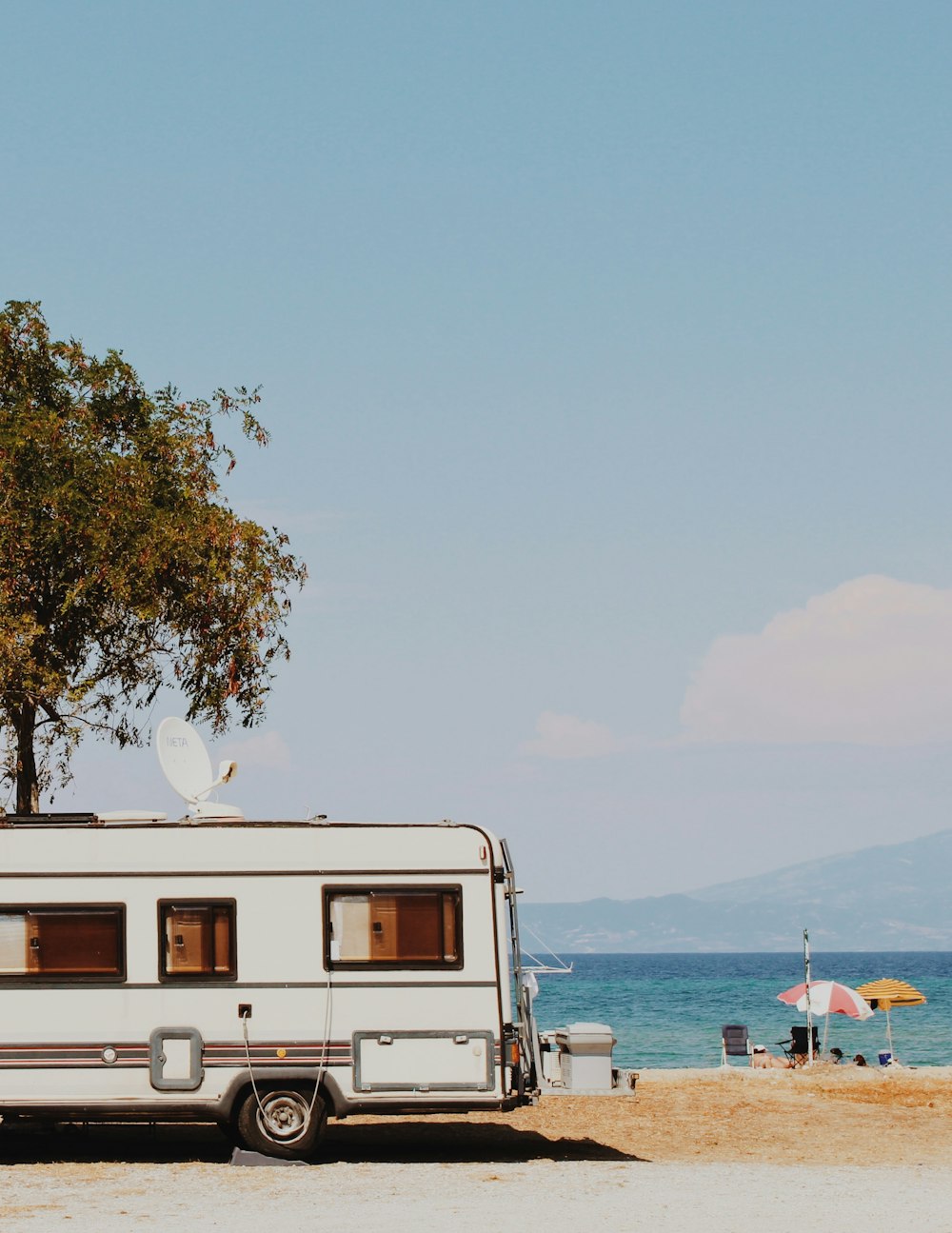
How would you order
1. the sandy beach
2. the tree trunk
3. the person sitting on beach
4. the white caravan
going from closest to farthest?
the sandy beach < the white caravan < the tree trunk < the person sitting on beach

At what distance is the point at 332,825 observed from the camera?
1514 cm

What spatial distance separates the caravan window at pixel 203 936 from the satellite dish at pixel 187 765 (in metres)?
1.16

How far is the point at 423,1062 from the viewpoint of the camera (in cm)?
1484

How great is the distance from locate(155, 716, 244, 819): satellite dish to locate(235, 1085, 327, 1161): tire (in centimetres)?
274

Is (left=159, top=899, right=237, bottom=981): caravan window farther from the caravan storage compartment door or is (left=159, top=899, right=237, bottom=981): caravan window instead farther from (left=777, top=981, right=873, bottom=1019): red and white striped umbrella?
(left=777, top=981, right=873, bottom=1019): red and white striped umbrella

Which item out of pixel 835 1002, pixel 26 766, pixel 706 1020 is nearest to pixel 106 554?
pixel 26 766

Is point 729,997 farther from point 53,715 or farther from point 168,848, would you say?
point 168,848

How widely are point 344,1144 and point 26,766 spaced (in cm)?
851

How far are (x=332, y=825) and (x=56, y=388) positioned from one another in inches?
441

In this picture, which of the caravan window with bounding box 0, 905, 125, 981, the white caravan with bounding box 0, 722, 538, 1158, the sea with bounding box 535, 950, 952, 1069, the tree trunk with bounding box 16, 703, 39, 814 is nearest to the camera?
the white caravan with bounding box 0, 722, 538, 1158

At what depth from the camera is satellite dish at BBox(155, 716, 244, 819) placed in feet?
52.7

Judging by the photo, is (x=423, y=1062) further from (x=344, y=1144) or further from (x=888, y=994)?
(x=888, y=994)

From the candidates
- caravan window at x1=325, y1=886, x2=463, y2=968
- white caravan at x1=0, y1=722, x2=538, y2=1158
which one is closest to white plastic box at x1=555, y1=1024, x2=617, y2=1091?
white caravan at x1=0, y1=722, x2=538, y2=1158

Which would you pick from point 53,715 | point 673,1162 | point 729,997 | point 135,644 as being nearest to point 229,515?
point 135,644
